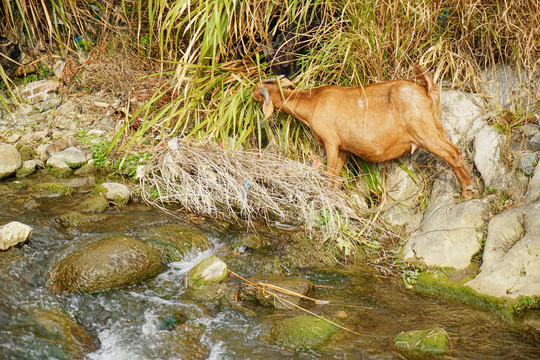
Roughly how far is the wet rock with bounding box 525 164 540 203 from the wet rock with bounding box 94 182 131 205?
3.57 meters

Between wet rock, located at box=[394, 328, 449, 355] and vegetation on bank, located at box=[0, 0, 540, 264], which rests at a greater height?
vegetation on bank, located at box=[0, 0, 540, 264]

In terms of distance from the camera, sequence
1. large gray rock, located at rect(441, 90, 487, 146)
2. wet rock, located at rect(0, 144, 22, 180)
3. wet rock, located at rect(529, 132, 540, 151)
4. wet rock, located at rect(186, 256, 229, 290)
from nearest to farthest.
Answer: wet rock, located at rect(186, 256, 229, 290) < wet rock, located at rect(529, 132, 540, 151) < large gray rock, located at rect(441, 90, 487, 146) < wet rock, located at rect(0, 144, 22, 180)

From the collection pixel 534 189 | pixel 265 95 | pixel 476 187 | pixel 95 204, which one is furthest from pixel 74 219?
A: pixel 534 189

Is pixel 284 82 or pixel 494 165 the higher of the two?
pixel 284 82

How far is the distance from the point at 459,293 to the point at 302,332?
1.34m

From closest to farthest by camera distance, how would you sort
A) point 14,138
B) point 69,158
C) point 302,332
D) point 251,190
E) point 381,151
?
1. point 302,332
2. point 381,151
3. point 251,190
4. point 69,158
5. point 14,138

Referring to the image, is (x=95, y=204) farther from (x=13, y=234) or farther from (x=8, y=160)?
(x=8, y=160)

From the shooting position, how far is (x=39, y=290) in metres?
3.43

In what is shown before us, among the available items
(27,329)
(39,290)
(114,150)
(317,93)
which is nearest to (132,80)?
(114,150)

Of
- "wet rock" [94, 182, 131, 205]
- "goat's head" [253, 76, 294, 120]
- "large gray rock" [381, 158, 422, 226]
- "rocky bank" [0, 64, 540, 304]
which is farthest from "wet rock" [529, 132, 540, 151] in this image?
"wet rock" [94, 182, 131, 205]

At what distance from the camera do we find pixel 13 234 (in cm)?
378

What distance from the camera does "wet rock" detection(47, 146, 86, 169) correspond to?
18.6 ft

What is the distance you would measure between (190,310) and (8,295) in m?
1.16

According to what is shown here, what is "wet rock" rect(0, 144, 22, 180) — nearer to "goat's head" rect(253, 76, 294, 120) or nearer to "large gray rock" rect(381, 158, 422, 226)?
"goat's head" rect(253, 76, 294, 120)
